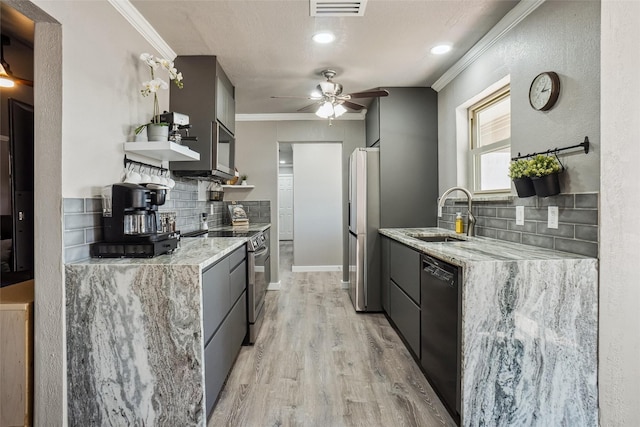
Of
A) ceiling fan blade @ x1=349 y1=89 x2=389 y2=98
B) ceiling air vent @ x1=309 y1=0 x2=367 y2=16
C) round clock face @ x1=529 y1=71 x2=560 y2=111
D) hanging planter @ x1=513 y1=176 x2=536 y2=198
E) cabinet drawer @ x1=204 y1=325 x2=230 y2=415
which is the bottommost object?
cabinet drawer @ x1=204 y1=325 x2=230 y2=415

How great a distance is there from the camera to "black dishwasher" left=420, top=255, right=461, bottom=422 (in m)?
1.62

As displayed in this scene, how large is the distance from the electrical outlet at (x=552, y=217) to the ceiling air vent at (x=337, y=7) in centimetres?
160

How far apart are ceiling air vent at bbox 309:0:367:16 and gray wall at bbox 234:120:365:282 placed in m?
2.38

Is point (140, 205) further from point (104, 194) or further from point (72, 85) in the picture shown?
point (72, 85)

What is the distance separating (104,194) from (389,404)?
1958 millimetres

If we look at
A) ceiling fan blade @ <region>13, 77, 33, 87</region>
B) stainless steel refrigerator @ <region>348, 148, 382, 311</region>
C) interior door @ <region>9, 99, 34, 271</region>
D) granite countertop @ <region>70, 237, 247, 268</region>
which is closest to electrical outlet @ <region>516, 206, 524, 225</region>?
stainless steel refrigerator @ <region>348, 148, 382, 311</region>

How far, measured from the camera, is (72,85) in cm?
156

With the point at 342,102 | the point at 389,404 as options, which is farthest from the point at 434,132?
the point at 389,404

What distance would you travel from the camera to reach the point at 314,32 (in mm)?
2303

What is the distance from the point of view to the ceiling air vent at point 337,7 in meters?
1.96

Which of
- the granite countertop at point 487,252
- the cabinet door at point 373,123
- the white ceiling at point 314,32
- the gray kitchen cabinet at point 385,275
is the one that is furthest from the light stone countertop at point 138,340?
the cabinet door at point 373,123

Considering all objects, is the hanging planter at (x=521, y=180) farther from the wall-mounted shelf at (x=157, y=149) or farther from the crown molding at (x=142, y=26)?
the crown molding at (x=142, y=26)

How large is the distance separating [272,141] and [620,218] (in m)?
3.76

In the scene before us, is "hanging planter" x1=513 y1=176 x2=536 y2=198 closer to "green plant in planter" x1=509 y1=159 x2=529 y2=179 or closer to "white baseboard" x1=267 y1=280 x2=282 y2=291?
"green plant in planter" x1=509 y1=159 x2=529 y2=179
